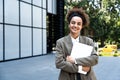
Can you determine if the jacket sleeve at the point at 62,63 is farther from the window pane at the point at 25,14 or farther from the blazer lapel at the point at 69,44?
the window pane at the point at 25,14

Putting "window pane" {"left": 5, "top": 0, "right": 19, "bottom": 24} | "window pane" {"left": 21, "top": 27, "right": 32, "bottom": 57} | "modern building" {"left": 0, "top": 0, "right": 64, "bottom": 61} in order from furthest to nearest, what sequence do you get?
"window pane" {"left": 21, "top": 27, "right": 32, "bottom": 57} → "window pane" {"left": 5, "top": 0, "right": 19, "bottom": 24} → "modern building" {"left": 0, "top": 0, "right": 64, "bottom": 61}

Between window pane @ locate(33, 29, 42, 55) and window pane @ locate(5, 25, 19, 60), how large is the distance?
2.54m

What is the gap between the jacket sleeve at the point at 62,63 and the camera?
7.34 feet

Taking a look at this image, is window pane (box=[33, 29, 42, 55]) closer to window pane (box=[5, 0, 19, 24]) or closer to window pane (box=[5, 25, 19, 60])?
window pane (box=[5, 25, 19, 60])

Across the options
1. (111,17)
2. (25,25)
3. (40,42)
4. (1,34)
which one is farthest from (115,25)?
(1,34)

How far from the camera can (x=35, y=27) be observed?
17422 millimetres

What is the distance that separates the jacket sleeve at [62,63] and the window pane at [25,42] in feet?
43.3

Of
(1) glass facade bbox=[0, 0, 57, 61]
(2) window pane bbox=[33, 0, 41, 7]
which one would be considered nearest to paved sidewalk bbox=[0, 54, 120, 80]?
(1) glass facade bbox=[0, 0, 57, 61]

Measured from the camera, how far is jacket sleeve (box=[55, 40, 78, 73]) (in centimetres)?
224

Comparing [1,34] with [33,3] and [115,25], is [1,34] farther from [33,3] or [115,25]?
[115,25]

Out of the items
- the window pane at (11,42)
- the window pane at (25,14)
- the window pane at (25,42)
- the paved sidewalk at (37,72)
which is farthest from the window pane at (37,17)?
the paved sidewalk at (37,72)

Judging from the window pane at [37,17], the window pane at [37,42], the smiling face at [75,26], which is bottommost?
the window pane at [37,42]

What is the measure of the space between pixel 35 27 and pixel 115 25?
17.4 m

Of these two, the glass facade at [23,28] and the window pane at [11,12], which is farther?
the window pane at [11,12]
